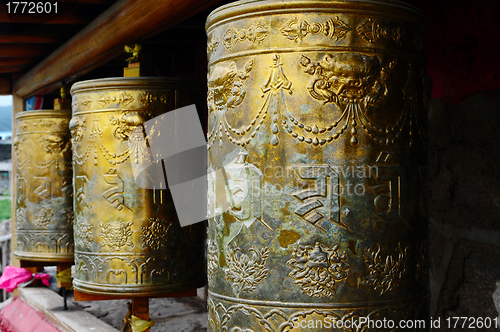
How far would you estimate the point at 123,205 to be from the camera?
2.73m

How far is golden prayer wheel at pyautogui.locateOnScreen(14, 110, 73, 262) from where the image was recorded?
4.17m

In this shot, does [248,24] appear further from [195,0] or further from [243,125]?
[195,0]

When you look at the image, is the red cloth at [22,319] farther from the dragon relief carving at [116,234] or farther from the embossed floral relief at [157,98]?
the embossed floral relief at [157,98]

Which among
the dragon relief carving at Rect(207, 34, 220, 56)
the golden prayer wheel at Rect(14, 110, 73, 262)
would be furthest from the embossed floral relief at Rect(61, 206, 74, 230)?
the dragon relief carving at Rect(207, 34, 220, 56)

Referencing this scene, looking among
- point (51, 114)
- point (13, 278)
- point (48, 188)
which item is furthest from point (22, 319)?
point (51, 114)

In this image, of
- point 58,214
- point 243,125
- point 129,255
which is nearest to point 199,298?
point 58,214

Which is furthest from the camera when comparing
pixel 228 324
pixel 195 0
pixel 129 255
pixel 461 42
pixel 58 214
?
pixel 58 214

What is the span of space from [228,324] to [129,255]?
118 cm

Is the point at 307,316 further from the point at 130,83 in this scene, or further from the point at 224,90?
the point at 130,83

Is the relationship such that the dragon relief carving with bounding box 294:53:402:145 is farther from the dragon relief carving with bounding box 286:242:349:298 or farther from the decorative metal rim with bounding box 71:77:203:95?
the decorative metal rim with bounding box 71:77:203:95

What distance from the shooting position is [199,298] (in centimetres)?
430

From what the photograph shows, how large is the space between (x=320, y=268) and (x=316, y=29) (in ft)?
2.26

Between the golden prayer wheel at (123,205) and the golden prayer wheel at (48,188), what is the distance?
1444 mm

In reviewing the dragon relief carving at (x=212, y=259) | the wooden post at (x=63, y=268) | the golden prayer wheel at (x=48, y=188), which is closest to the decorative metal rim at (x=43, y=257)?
the golden prayer wheel at (x=48, y=188)
